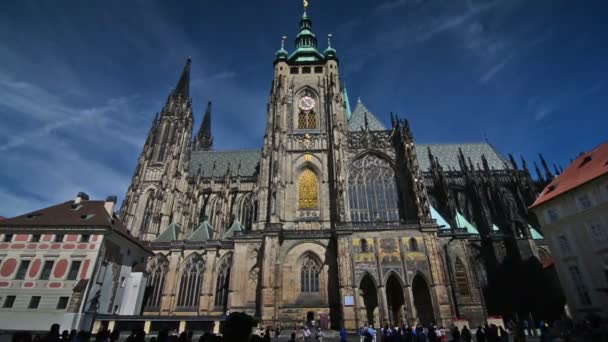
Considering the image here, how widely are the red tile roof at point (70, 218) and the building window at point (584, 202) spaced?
33.8 m

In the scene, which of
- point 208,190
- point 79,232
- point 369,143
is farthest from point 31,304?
point 369,143

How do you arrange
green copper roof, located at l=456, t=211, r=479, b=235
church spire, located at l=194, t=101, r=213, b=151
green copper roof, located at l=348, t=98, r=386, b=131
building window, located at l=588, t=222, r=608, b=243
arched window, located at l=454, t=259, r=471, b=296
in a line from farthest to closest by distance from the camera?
1. church spire, located at l=194, t=101, r=213, b=151
2. green copper roof, located at l=348, t=98, r=386, b=131
3. green copper roof, located at l=456, t=211, r=479, b=235
4. arched window, located at l=454, t=259, r=471, b=296
5. building window, located at l=588, t=222, r=608, b=243

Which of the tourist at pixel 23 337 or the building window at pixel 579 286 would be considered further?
the building window at pixel 579 286

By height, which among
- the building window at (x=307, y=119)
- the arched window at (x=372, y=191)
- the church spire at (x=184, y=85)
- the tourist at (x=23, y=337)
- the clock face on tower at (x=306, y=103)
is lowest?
the tourist at (x=23, y=337)

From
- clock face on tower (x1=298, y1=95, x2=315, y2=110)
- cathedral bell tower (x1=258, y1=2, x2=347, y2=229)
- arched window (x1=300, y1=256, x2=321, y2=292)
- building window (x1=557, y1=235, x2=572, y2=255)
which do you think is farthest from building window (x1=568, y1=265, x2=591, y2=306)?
clock face on tower (x1=298, y1=95, x2=315, y2=110)

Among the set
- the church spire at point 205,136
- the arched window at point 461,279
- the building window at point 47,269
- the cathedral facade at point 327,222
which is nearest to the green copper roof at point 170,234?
the cathedral facade at point 327,222

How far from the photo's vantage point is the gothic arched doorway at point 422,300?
2250 centimetres

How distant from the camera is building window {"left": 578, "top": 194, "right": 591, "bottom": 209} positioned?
68.2ft

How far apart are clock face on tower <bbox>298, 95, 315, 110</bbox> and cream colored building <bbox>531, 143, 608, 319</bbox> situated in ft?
76.1

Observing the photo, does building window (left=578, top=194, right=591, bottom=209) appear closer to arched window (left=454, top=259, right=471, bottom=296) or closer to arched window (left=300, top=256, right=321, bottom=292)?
arched window (left=454, top=259, right=471, bottom=296)

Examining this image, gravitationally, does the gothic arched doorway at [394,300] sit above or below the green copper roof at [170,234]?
below

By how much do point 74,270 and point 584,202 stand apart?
36111mm

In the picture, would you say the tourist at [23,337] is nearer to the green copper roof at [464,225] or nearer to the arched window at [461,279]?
the arched window at [461,279]

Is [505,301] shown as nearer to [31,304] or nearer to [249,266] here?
[249,266]
